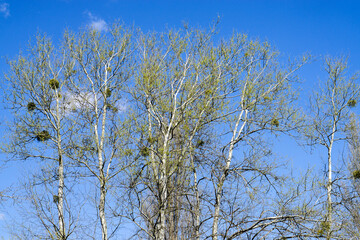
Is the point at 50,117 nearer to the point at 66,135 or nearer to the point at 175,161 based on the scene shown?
the point at 66,135

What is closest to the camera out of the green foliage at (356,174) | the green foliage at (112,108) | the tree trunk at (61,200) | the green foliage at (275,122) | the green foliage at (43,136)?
the tree trunk at (61,200)

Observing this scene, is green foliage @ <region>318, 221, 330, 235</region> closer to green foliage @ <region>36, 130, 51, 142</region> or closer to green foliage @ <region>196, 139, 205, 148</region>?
green foliage @ <region>196, 139, 205, 148</region>

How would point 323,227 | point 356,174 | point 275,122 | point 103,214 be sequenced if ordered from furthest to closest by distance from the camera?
point 356,174 < point 275,122 < point 103,214 < point 323,227

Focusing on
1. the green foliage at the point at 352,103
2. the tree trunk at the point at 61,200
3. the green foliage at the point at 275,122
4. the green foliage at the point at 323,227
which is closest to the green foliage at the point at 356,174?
the green foliage at the point at 352,103

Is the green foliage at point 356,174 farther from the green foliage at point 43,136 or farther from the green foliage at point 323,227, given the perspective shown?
the green foliage at point 43,136

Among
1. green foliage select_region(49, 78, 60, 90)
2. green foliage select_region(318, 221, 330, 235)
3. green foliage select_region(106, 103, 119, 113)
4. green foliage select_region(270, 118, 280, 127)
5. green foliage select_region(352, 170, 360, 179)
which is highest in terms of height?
green foliage select_region(49, 78, 60, 90)

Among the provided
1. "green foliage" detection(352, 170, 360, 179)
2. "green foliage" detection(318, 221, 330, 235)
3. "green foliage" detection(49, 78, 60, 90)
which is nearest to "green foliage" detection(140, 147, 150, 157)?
"green foliage" detection(318, 221, 330, 235)

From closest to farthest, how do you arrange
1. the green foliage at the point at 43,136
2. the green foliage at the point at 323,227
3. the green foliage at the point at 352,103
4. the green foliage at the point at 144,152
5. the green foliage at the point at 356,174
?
the green foliage at the point at 323,227
the green foliage at the point at 144,152
the green foliage at the point at 356,174
the green foliage at the point at 43,136
the green foliage at the point at 352,103

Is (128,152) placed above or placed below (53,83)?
below

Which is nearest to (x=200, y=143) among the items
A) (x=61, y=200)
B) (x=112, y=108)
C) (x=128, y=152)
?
(x=128, y=152)

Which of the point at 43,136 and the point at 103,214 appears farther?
the point at 43,136

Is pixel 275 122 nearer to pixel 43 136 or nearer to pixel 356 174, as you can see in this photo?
pixel 356 174

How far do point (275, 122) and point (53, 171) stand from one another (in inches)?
255

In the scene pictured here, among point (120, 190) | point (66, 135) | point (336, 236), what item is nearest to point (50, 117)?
point (66, 135)
